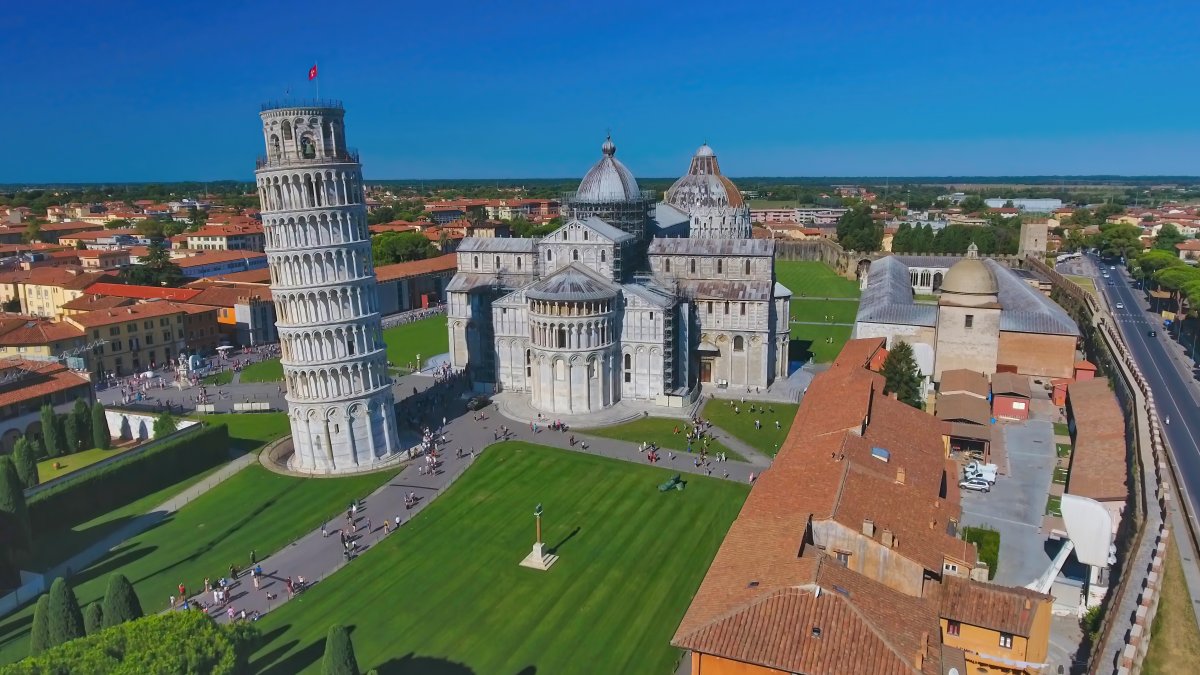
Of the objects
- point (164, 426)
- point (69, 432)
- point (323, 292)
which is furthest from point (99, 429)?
point (323, 292)

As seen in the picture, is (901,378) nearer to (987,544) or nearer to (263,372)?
(987,544)

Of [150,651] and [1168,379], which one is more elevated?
[150,651]

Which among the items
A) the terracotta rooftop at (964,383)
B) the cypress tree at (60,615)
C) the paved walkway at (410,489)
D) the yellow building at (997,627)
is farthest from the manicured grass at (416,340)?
the yellow building at (997,627)

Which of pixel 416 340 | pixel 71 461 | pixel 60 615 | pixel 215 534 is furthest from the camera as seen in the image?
pixel 416 340

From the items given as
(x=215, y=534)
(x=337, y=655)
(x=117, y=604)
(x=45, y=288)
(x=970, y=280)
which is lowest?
(x=215, y=534)

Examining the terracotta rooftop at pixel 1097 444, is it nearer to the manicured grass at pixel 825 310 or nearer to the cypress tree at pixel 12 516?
the manicured grass at pixel 825 310
